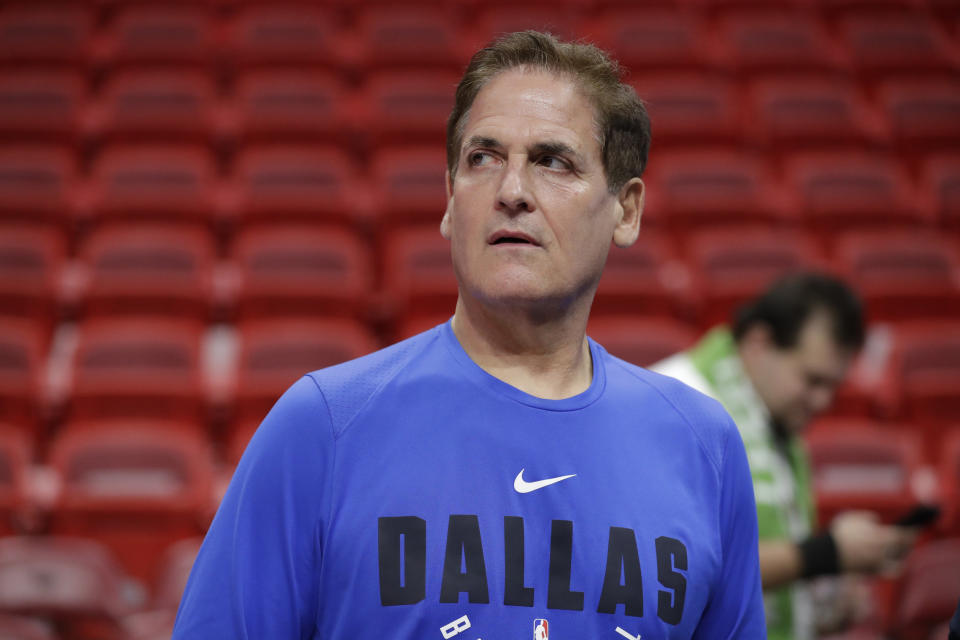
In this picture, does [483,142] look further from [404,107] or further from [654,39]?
[654,39]

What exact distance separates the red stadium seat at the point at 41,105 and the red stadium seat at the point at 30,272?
852 millimetres

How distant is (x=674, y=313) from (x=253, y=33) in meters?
2.76

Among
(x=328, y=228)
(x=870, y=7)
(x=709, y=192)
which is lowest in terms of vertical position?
(x=328, y=228)

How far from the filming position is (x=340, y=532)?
34.2 inches

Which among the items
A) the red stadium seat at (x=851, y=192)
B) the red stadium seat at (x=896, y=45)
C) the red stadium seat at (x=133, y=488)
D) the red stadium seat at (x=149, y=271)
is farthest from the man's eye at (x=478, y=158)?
the red stadium seat at (x=896, y=45)

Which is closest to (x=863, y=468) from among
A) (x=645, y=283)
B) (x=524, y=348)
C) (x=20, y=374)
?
(x=645, y=283)

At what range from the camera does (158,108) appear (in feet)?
15.6

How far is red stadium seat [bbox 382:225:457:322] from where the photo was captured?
358 cm

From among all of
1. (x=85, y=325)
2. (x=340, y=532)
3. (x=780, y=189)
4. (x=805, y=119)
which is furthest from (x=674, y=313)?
(x=340, y=532)

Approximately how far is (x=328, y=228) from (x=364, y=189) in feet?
1.93

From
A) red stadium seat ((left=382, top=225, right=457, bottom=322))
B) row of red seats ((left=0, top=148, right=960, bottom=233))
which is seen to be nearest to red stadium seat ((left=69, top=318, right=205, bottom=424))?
red stadium seat ((left=382, top=225, right=457, bottom=322))

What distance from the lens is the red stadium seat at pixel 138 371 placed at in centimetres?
314

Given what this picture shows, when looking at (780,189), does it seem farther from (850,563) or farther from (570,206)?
(570,206)

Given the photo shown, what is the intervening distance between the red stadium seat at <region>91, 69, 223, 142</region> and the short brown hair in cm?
380
